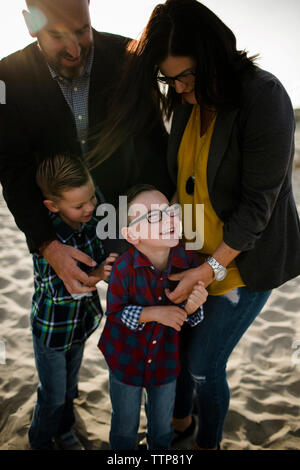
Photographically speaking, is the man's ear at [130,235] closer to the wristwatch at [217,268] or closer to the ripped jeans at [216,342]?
the wristwatch at [217,268]

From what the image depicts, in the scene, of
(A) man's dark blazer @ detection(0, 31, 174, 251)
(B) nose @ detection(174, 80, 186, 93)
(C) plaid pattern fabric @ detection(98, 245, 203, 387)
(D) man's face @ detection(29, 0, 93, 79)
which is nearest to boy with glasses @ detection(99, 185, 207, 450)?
(C) plaid pattern fabric @ detection(98, 245, 203, 387)

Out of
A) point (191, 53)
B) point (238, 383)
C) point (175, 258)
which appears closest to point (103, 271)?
point (175, 258)

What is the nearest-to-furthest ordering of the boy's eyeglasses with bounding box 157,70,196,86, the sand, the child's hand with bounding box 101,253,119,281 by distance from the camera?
the boy's eyeglasses with bounding box 157,70,196,86, the child's hand with bounding box 101,253,119,281, the sand

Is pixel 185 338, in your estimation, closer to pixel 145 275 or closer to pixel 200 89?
pixel 145 275

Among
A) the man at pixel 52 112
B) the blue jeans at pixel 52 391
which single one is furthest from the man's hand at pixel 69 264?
the blue jeans at pixel 52 391

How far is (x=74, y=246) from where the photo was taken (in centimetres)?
173

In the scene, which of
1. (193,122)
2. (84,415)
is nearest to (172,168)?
(193,122)

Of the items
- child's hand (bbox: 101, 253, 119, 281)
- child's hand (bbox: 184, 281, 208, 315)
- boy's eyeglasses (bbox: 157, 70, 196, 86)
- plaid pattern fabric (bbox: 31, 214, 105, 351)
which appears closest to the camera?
boy's eyeglasses (bbox: 157, 70, 196, 86)

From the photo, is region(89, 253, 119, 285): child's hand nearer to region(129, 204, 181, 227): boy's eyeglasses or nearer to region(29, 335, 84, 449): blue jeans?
region(129, 204, 181, 227): boy's eyeglasses

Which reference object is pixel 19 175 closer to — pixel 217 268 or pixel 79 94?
pixel 79 94

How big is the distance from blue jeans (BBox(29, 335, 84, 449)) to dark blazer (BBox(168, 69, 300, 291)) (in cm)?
Result: 104

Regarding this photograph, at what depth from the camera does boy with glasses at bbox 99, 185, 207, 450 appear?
1.50 m

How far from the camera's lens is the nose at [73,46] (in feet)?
5.01

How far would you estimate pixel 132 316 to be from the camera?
4.90 ft
